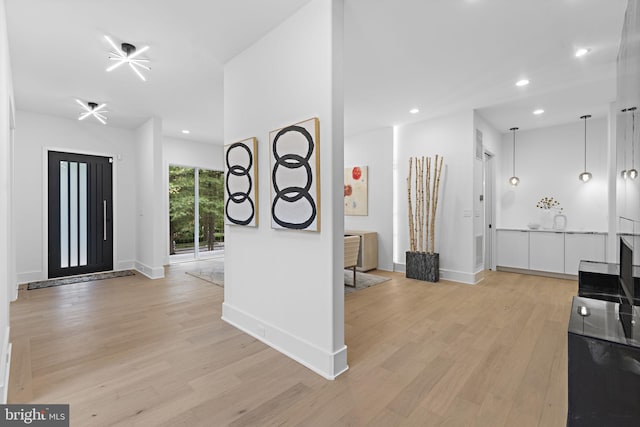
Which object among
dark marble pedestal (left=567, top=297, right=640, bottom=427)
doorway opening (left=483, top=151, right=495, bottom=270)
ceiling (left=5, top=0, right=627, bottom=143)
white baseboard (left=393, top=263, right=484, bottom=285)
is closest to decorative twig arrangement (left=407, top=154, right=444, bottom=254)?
white baseboard (left=393, top=263, right=484, bottom=285)

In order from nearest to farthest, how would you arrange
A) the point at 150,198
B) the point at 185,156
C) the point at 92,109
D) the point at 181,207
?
the point at 92,109, the point at 150,198, the point at 185,156, the point at 181,207

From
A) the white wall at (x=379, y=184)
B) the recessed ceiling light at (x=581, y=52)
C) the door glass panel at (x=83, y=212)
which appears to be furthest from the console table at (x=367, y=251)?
the door glass panel at (x=83, y=212)

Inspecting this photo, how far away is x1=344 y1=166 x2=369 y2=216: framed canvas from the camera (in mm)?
6309

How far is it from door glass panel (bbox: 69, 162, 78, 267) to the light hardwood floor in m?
1.62

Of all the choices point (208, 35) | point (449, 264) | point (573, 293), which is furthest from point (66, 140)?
point (573, 293)

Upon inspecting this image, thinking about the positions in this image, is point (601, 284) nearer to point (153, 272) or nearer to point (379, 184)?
point (379, 184)

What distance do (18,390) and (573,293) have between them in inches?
235

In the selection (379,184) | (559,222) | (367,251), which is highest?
(379,184)

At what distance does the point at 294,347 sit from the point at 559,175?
5965 millimetres

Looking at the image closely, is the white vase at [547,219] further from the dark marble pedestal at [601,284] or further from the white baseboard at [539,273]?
the dark marble pedestal at [601,284]

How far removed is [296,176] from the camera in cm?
241

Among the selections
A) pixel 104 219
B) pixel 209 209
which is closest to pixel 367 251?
pixel 209 209

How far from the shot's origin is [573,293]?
168 inches

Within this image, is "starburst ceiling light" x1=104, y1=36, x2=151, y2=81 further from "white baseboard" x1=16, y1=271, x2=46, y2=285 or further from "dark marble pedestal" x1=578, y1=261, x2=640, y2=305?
"dark marble pedestal" x1=578, y1=261, x2=640, y2=305
